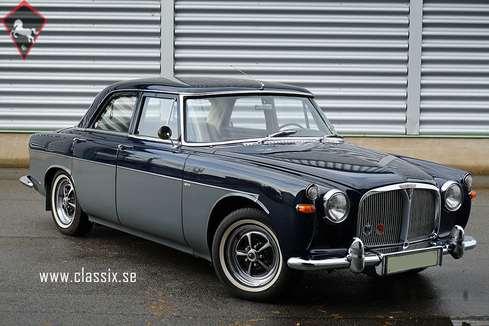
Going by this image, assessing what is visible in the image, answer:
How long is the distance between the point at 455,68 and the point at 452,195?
7.97 metres

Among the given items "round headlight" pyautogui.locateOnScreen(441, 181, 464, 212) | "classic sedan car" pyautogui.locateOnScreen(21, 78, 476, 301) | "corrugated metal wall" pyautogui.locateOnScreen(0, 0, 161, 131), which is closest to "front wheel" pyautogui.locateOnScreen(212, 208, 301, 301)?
"classic sedan car" pyautogui.locateOnScreen(21, 78, 476, 301)

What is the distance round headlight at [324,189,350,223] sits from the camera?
4211 mm

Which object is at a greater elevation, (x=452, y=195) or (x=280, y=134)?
(x=280, y=134)

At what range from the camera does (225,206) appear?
4.82 m

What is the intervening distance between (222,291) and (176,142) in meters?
1.34

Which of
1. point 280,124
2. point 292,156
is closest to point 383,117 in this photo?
point 280,124

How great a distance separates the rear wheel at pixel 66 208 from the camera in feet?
21.4

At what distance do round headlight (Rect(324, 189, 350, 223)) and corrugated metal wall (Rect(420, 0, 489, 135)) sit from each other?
8.47 meters

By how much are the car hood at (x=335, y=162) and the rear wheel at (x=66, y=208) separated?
2159 millimetres

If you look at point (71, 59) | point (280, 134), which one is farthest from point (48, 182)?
point (71, 59)

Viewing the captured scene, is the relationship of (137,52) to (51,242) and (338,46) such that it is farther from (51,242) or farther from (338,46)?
(51,242)

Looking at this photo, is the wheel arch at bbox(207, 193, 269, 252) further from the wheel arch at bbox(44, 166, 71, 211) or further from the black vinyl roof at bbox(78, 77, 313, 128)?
the wheel arch at bbox(44, 166, 71, 211)

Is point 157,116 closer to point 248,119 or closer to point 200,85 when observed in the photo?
point 200,85

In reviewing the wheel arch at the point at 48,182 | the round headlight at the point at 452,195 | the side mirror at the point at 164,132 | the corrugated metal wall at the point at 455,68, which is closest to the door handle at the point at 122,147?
the side mirror at the point at 164,132
